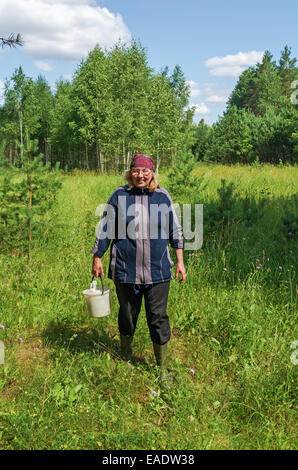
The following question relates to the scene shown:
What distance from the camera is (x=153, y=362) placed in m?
3.13

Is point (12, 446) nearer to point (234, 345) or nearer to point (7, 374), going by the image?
point (7, 374)

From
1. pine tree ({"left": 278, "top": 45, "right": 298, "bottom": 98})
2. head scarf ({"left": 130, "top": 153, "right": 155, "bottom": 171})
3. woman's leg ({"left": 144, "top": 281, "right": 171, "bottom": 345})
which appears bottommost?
woman's leg ({"left": 144, "top": 281, "right": 171, "bottom": 345})

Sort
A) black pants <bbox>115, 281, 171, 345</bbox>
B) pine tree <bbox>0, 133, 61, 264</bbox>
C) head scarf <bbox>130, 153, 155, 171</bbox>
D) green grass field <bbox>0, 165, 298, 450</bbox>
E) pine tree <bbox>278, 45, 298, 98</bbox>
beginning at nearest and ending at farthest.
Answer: green grass field <bbox>0, 165, 298, 450</bbox>
head scarf <bbox>130, 153, 155, 171</bbox>
black pants <bbox>115, 281, 171, 345</bbox>
pine tree <bbox>0, 133, 61, 264</bbox>
pine tree <bbox>278, 45, 298, 98</bbox>

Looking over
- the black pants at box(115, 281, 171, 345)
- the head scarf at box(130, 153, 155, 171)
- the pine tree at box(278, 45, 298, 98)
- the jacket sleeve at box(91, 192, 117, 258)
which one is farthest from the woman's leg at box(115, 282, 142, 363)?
the pine tree at box(278, 45, 298, 98)

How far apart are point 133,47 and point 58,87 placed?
20.4m

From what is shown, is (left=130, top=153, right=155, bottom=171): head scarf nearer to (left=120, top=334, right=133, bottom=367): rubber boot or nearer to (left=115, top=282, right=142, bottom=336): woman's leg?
(left=115, top=282, right=142, bottom=336): woman's leg

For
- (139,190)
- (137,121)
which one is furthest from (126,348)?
(137,121)

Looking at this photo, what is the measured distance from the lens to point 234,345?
318 centimetres

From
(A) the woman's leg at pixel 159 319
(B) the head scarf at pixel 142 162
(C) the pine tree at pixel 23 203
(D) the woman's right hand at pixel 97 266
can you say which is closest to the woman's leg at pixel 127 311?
(A) the woman's leg at pixel 159 319

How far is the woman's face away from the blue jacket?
0.21 ft

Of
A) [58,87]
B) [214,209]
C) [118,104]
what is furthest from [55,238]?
[58,87]

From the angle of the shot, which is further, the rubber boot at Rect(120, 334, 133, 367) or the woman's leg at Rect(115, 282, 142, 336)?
the rubber boot at Rect(120, 334, 133, 367)

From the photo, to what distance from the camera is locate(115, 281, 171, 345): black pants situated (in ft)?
9.18

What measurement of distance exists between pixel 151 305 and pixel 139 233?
607 mm
